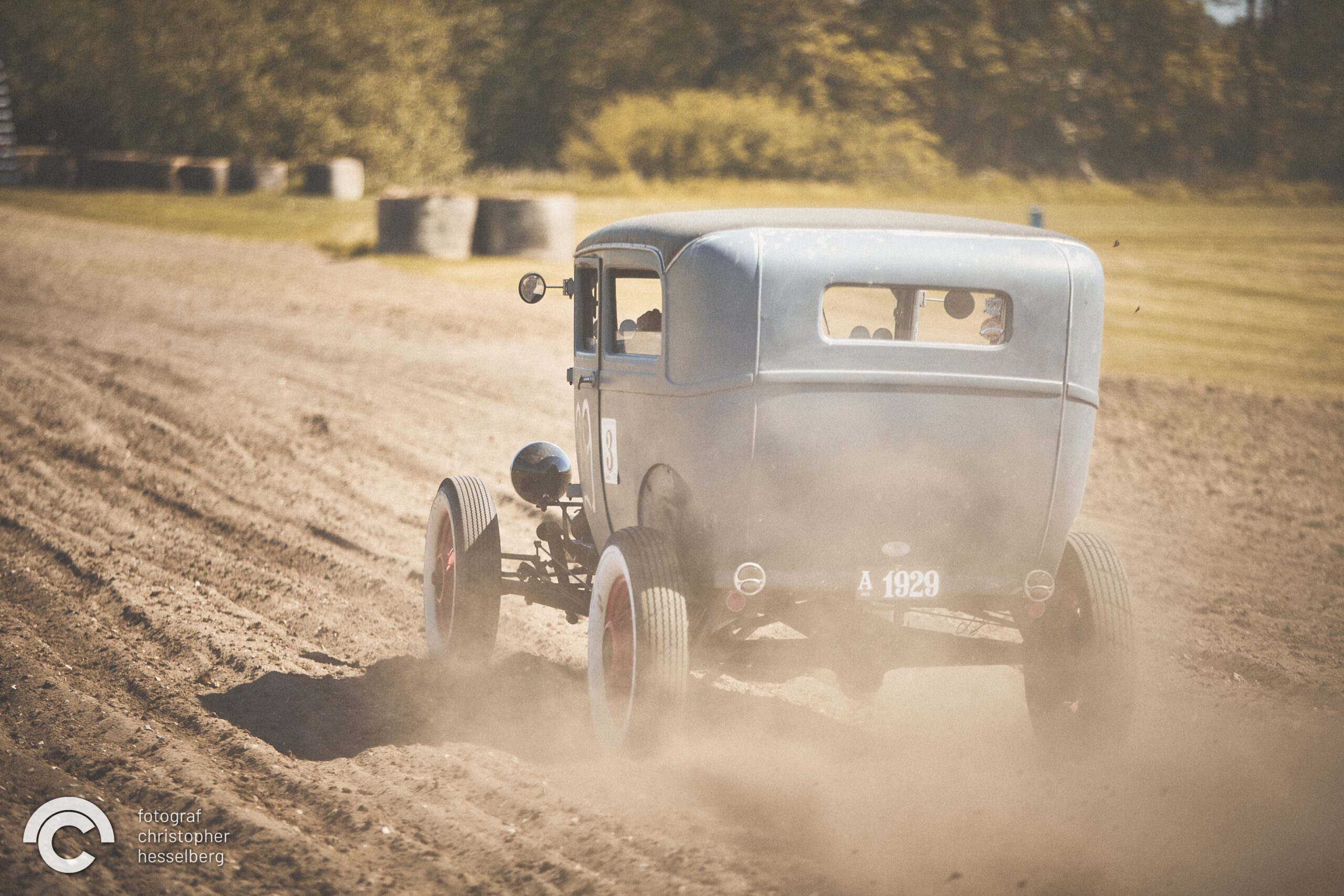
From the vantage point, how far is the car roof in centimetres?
462

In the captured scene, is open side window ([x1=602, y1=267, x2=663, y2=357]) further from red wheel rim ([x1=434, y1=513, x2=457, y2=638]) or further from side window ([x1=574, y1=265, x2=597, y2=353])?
red wheel rim ([x1=434, y1=513, x2=457, y2=638])

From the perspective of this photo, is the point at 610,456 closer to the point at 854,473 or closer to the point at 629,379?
the point at 629,379

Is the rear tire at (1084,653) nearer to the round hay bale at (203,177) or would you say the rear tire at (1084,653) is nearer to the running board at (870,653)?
the running board at (870,653)

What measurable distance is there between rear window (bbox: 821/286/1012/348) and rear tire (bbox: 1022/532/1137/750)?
0.96m

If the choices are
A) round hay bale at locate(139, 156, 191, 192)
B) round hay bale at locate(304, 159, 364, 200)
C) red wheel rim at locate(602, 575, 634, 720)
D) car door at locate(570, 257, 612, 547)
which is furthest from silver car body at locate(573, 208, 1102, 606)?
round hay bale at locate(139, 156, 191, 192)

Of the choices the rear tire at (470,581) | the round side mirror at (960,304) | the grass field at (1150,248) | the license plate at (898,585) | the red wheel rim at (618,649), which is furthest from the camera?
the grass field at (1150,248)

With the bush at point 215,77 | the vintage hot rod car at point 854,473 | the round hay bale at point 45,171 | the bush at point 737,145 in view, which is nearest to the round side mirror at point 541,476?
the vintage hot rod car at point 854,473

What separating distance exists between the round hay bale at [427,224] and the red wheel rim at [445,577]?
16.7m

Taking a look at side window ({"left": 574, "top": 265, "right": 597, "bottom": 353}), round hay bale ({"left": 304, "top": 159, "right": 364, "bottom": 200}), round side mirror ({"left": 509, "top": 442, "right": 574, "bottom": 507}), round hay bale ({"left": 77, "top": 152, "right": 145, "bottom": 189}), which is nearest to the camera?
side window ({"left": 574, "top": 265, "right": 597, "bottom": 353})

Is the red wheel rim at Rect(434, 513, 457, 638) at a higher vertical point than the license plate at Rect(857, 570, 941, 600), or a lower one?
lower

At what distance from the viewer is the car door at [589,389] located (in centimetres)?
573

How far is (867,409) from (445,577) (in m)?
2.62

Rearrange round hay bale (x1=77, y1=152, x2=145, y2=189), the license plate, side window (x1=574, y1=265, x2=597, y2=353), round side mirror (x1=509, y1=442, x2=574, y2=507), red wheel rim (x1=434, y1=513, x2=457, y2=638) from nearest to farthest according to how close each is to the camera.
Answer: the license plate, side window (x1=574, y1=265, x2=597, y2=353), red wheel rim (x1=434, y1=513, x2=457, y2=638), round side mirror (x1=509, y1=442, x2=574, y2=507), round hay bale (x1=77, y1=152, x2=145, y2=189)

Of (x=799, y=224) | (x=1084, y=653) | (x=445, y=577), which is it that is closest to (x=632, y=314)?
(x=799, y=224)
